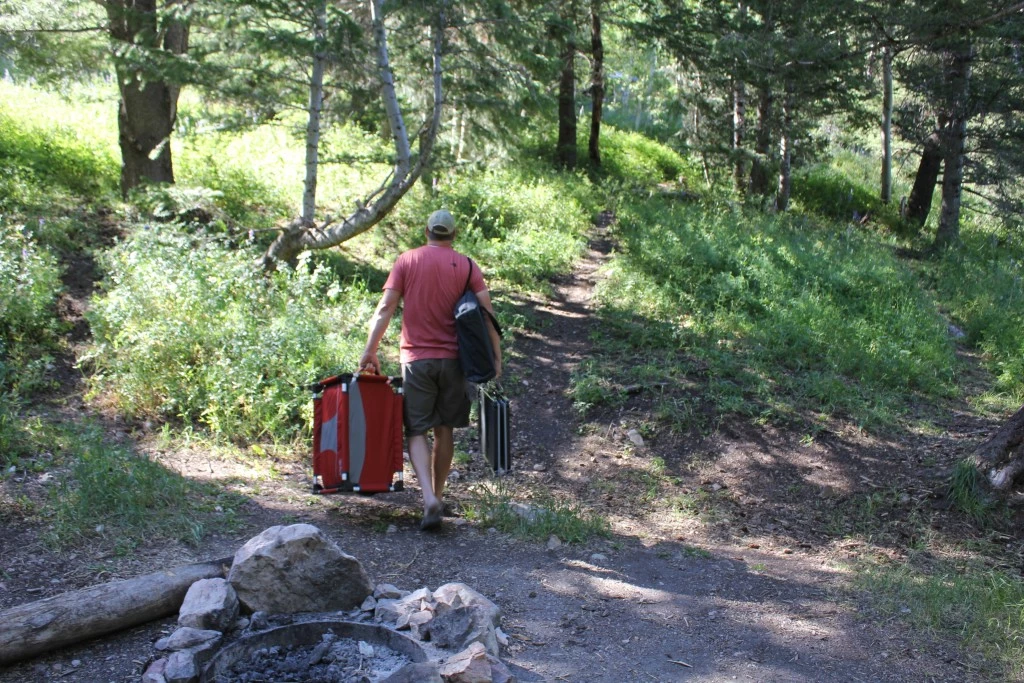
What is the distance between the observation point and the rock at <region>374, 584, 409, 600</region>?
14.6 ft

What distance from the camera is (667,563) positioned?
5766mm

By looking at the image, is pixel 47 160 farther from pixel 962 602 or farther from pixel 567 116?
pixel 567 116

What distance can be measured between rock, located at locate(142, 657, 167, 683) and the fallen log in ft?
1.55

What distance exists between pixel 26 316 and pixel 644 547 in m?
6.04

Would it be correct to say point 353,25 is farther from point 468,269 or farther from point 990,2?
point 990,2

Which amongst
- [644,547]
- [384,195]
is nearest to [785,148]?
[384,195]

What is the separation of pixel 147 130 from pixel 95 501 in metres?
7.64

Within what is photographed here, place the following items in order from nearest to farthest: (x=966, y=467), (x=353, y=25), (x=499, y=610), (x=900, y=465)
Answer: (x=499, y=610) → (x=966, y=467) → (x=900, y=465) → (x=353, y=25)

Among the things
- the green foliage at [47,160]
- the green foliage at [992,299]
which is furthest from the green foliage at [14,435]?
the green foliage at [992,299]

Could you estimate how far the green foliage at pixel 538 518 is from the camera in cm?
587

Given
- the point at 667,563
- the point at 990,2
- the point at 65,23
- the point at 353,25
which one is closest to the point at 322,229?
the point at 353,25

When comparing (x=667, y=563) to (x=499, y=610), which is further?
(x=667, y=563)

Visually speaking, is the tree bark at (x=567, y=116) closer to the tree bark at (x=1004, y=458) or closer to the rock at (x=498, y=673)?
the tree bark at (x=1004, y=458)

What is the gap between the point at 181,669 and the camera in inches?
140
